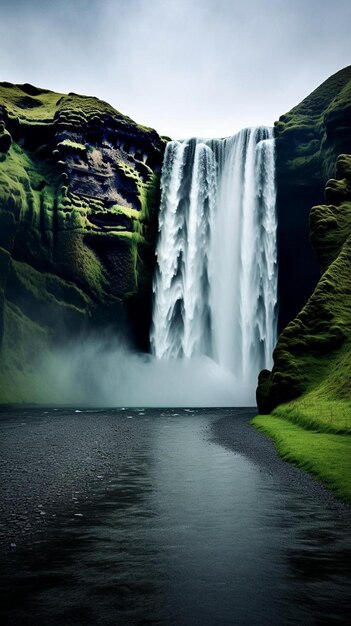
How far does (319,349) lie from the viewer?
1442 inches

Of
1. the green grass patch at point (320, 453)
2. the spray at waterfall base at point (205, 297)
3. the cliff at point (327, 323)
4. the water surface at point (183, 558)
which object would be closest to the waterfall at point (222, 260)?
the spray at waterfall base at point (205, 297)

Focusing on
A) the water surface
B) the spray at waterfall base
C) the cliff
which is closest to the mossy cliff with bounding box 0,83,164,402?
the spray at waterfall base

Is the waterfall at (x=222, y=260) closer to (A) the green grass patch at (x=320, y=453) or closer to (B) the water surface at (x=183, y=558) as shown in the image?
(A) the green grass patch at (x=320, y=453)

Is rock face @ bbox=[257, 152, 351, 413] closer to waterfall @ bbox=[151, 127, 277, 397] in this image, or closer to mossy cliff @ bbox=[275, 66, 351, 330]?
waterfall @ bbox=[151, 127, 277, 397]

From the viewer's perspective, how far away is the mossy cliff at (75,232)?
69938 mm

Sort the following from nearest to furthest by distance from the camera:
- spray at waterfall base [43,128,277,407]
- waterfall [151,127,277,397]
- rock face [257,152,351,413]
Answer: rock face [257,152,351,413] < waterfall [151,127,277,397] < spray at waterfall base [43,128,277,407]

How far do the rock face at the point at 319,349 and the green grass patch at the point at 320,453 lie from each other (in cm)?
680

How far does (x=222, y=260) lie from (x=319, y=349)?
31.2m

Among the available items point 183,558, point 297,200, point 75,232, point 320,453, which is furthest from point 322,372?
point 75,232

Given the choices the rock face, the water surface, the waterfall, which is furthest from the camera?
the waterfall

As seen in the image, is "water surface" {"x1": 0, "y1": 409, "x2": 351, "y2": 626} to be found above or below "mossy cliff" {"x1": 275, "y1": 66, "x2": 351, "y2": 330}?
below

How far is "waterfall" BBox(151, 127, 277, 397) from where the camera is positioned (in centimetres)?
6216

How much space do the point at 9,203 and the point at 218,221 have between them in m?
29.8

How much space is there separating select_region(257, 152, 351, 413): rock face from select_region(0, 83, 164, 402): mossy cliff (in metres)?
35.3
